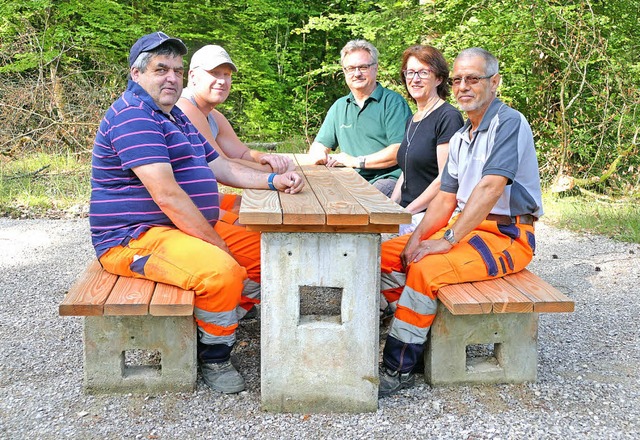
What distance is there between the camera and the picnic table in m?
2.62

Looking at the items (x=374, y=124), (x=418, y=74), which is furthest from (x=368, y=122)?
(x=418, y=74)

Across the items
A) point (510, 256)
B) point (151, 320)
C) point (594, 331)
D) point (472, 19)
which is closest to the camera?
point (151, 320)

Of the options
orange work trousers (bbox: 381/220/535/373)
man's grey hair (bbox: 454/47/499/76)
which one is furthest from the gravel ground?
man's grey hair (bbox: 454/47/499/76)

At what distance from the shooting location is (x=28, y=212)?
6.95 meters

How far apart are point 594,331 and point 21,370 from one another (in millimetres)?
3008

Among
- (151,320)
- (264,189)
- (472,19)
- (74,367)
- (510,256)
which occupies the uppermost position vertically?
(472,19)

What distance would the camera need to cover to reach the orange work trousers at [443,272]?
9.53 feet

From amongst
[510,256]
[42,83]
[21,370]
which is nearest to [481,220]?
[510,256]

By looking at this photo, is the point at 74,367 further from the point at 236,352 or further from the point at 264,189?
the point at 264,189

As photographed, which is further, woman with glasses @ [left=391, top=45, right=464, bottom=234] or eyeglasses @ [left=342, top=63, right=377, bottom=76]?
eyeglasses @ [left=342, top=63, right=377, bottom=76]

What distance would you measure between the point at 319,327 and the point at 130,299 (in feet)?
2.48

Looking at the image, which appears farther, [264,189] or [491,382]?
[264,189]

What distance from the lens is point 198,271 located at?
275 centimetres

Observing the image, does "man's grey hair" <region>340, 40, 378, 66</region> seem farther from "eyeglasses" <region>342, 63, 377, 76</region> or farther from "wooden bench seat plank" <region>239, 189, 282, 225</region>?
"wooden bench seat plank" <region>239, 189, 282, 225</region>
